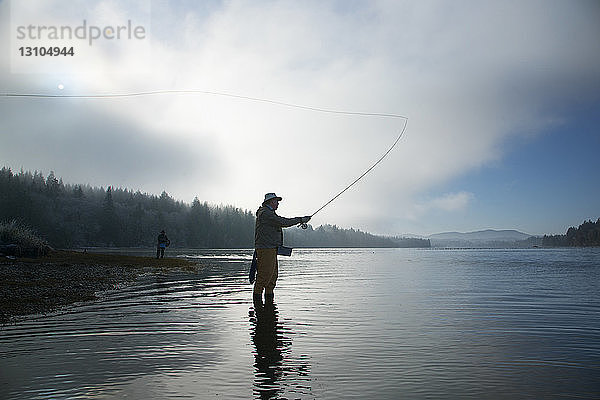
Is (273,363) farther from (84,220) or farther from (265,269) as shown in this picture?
(84,220)

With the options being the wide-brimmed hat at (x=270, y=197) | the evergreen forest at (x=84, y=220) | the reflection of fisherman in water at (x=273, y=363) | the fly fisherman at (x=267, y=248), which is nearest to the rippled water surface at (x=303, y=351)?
the reflection of fisherman in water at (x=273, y=363)

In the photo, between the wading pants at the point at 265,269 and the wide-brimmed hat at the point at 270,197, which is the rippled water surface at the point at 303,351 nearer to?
the wading pants at the point at 265,269

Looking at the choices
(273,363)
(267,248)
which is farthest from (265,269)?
(273,363)

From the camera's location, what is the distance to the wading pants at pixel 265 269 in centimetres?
1252

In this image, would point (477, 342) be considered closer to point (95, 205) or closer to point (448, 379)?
point (448, 379)

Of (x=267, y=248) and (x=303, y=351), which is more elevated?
(x=267, y=248)

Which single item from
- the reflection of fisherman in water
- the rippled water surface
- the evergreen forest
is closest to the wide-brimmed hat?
the rippled water surface

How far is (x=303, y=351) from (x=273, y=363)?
2.73 ft

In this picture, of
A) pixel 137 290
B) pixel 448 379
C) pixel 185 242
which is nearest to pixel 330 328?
pixel 448 379

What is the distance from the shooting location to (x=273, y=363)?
6.18m

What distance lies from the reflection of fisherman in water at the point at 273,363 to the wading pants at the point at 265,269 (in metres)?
2.86

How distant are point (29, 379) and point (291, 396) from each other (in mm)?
3069

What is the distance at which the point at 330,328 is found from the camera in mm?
8930

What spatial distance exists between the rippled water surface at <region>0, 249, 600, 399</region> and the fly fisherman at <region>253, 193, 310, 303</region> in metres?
0.59
